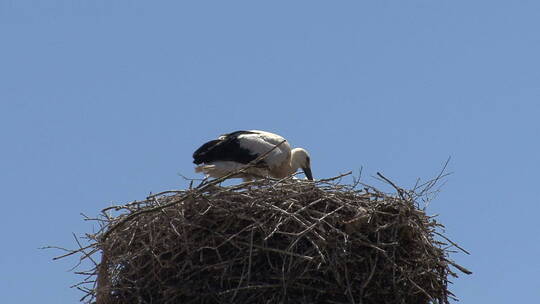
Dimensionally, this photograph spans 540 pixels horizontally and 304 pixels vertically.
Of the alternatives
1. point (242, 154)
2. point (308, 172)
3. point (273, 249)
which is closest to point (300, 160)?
point (308, 172)

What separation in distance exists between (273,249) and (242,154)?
170 inches

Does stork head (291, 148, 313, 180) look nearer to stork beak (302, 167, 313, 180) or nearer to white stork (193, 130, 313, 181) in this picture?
stork beak (302, 167, 313, 180)

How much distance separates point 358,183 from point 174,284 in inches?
63.8

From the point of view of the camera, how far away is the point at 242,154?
13.1 m

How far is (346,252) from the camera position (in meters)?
8.88

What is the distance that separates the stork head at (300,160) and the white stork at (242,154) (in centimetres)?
50

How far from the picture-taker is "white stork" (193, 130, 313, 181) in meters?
13.0

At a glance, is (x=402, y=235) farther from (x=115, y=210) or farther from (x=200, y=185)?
(x=115, y=210)

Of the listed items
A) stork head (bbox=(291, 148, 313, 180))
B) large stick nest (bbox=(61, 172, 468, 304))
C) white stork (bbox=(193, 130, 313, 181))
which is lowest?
large stick nest (bbox=(61, 172, 468, 304))

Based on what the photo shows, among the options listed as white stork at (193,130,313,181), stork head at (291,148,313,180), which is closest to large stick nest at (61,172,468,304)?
white stork at (193,130,313,181)

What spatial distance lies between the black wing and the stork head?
3.33 feet

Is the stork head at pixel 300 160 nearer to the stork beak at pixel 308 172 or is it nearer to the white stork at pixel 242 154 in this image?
the stork beak at pixel 308 172

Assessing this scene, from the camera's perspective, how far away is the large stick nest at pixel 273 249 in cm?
881

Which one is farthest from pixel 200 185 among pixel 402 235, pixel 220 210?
pixel 402 235
